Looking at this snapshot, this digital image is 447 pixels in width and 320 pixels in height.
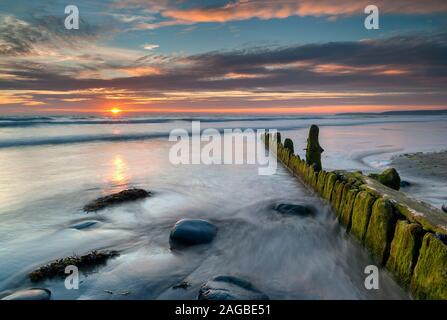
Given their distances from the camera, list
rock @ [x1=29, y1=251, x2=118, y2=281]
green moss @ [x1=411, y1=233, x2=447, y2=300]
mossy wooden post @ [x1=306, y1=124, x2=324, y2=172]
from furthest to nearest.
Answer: mossy wooden post @ [x1=306, y1=124, x2=324, y2=172] → rock @ [x1=29, y1=251, x2=118, y2=281] → green moss @ [x1=411, y1=233, x2=447, y2=300]

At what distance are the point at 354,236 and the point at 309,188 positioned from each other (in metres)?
4.44

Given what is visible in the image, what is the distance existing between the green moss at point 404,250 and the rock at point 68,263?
479 cm

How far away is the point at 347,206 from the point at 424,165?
11537 millimetres

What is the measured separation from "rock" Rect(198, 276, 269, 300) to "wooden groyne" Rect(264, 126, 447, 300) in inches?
74.7

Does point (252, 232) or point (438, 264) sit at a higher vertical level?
point (438, 264)

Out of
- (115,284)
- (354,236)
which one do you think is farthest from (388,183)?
(115,284)

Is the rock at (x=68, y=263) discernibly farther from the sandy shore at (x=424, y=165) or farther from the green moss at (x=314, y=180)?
the sandy shore at (x=424, y=165)

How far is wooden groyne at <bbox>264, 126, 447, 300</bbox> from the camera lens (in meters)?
3.59

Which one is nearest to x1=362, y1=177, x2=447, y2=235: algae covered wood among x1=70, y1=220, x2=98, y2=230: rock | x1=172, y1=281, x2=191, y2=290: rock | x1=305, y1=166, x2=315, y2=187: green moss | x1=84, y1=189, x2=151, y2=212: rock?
x1=172, y1=281, x2=191, y2=290: rock

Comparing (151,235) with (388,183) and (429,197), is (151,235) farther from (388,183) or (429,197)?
(429,197)

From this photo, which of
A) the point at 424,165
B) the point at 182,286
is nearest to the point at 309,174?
the point at 182,286

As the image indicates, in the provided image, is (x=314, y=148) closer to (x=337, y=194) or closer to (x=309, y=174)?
(x=309, y=174)

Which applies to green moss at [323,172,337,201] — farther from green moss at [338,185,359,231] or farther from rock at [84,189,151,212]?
rock at [84,189,151,212]
